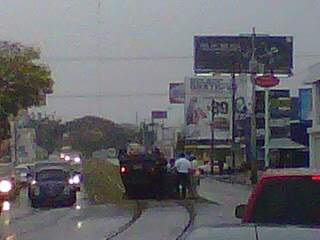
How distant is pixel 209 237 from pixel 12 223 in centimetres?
1944

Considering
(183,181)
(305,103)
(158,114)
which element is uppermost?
(305,103)

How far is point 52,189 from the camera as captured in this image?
111ft

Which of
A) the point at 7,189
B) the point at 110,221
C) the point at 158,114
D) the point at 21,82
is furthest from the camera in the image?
the point at 158,114

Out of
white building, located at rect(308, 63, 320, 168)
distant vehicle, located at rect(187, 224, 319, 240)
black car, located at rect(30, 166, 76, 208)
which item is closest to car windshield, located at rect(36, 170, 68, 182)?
black car, located at rect(30, 166, 76, 208)

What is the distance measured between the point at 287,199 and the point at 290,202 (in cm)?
5

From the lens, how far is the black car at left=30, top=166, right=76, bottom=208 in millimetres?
33938

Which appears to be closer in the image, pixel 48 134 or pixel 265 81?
pixel 265 81

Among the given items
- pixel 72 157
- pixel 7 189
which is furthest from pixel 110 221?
pixel 72 157

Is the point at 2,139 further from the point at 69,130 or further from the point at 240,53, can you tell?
the point at 69,130

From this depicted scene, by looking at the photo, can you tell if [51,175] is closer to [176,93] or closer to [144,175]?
[144,175]

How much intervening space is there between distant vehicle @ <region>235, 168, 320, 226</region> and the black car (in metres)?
24.2

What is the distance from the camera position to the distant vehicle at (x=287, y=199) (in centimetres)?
966

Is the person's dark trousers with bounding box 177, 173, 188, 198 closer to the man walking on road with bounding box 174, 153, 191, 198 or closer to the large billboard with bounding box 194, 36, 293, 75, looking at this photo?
the man walking on road with bounding box 174, 153, 191, 198

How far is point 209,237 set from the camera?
21.9 feet
